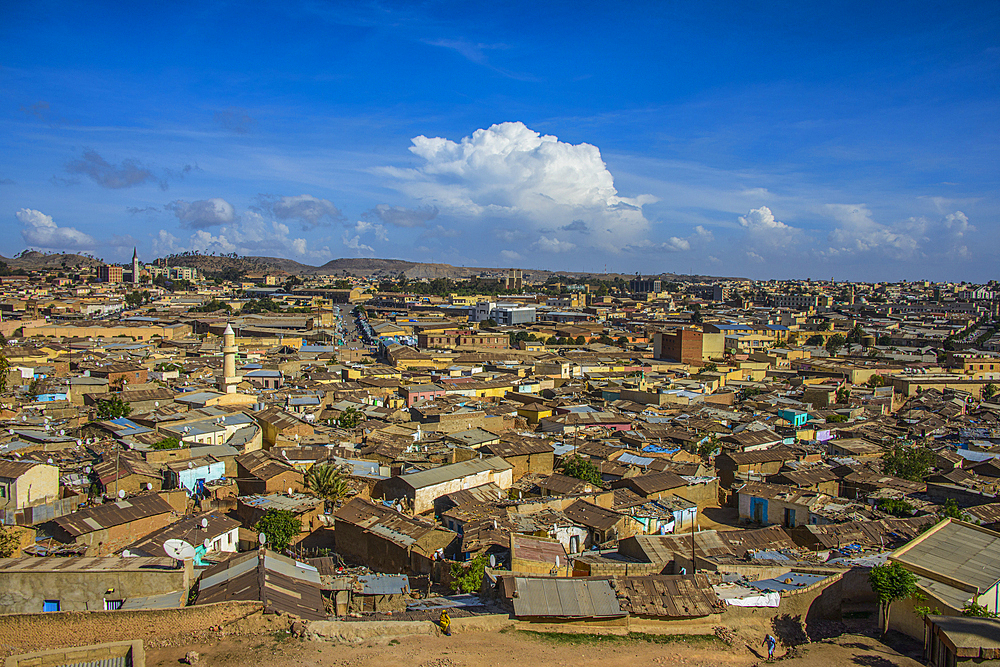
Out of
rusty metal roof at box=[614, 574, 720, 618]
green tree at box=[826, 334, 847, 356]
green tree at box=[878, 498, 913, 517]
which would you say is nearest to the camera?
rusty metal roof at box=[614, 574, 720, 618]

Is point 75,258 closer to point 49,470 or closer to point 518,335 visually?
point 518,335

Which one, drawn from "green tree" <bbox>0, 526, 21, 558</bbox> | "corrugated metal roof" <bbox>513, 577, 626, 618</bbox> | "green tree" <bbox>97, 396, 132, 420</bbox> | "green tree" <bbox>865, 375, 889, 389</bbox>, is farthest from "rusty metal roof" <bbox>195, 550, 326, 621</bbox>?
"green tree" <bbox>865, 375, 889, 389</bbox>

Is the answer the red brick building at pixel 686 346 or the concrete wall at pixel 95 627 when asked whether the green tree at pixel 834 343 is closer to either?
the red brick building at pixel 686 346

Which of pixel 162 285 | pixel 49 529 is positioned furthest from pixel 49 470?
pixel 162 285

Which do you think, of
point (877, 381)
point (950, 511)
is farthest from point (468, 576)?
point (877, 381)

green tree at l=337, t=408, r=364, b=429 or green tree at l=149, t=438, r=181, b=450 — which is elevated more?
green tree at l=149, t=438, r=181, b=450

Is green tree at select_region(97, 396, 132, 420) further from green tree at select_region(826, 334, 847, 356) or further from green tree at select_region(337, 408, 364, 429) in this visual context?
green tree at select_region(826, 334, 847, 356)

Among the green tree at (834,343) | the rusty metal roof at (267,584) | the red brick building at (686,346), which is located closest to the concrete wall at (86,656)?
the rusty metal roof at (267,584)
